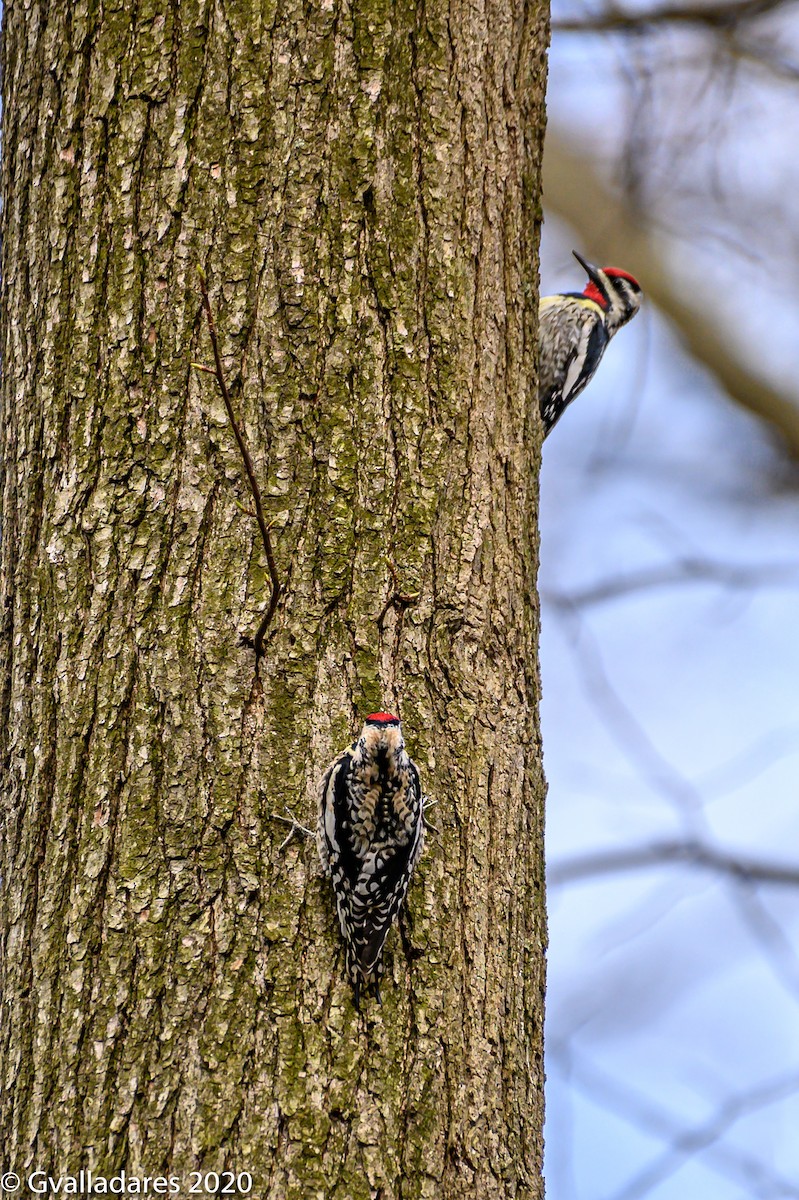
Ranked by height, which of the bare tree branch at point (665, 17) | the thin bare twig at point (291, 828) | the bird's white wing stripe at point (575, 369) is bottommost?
the thin bare twig at point (291, 828)

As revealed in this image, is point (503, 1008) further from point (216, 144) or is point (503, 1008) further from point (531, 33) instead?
point (531, 33)

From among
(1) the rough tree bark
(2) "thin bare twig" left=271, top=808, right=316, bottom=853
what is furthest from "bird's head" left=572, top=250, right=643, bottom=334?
(2) "thin bare twig" left=271, top=808, right=316, bottom=853

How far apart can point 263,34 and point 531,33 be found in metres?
0.68

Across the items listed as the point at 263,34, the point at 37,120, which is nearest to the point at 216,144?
the point at 263,34

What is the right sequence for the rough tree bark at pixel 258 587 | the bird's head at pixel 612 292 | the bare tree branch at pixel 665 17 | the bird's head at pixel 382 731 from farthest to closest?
the bare tree branch at pixel 665 17 → the bird's head at pixel 612 292 → the bird's head at pixel 382 731 → the rough tree bark at pixel 258 587

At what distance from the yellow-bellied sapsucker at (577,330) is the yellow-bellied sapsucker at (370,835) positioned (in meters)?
1.69

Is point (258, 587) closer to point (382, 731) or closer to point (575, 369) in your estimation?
point (382, 731)

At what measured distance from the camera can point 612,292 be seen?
4.84 m

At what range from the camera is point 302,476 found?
2.22m

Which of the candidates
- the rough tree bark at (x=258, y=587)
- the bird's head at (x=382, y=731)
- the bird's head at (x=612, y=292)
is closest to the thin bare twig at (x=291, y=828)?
the rough tree bark at (x=258, y=587)

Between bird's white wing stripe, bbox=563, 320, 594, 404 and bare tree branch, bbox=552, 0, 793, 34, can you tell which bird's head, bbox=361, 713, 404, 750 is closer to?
bird's white wing stripe, bbox=563, 320, 594, 404

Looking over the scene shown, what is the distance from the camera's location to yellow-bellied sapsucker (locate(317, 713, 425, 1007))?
204cm

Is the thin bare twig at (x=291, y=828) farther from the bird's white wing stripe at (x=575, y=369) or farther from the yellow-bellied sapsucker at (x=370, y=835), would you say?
the bird's white wing stripe at (x=575, y=369)

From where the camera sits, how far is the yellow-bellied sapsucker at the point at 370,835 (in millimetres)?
2041
